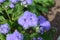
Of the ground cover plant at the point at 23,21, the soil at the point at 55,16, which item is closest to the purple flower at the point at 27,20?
the ground cover plant at the point at 23,21

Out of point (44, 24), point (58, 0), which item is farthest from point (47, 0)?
point (44, 24)

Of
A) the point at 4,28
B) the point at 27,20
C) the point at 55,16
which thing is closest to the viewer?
the point at 27,20

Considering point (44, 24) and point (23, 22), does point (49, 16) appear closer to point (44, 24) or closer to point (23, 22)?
point (44, 24)

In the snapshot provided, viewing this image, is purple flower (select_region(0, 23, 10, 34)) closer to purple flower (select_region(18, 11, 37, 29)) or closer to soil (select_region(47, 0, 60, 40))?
purple flower (select_region(18, 11, 37, 29))

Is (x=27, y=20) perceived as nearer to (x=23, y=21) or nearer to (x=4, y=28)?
(x=23, y=21)

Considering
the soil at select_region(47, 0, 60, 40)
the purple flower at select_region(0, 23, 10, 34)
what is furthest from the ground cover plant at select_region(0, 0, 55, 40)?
the soil at select_region(47, 0, 60, 40)

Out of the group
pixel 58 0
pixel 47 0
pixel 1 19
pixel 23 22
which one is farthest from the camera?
pixel 58 0

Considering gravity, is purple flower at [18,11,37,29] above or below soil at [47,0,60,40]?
below

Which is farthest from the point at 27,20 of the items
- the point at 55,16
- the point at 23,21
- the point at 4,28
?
the point at 55,16

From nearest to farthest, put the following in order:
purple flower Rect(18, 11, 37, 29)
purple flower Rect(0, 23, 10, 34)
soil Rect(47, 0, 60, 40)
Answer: purple flower Rect(18, 11, 37, 29) < purple flower Rect(0, 23, 10, 34) < soil Rect(47, 0, 60, 40)

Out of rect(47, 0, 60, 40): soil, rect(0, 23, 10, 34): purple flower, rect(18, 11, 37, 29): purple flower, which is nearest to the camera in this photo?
rect(18, 11, 37, 29): purple flower

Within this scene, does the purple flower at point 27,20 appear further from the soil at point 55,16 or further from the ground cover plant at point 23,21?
the soil at point 55,16
